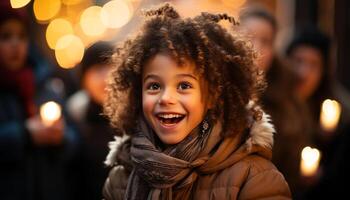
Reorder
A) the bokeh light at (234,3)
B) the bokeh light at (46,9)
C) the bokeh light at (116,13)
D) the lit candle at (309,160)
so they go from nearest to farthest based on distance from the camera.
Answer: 1. the lit candle at (309,160)
2. the bokeh light at (234,3)
3. the bokeh light at (46,9)
4. the bokeh light at (116,13)

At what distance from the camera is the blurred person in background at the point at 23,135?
5.58 m

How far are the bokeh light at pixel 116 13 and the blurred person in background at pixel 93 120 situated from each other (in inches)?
341

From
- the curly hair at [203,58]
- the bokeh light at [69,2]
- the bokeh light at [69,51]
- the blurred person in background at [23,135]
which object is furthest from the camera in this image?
the bokeh light at [69,2]

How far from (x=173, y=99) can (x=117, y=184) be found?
551 mm

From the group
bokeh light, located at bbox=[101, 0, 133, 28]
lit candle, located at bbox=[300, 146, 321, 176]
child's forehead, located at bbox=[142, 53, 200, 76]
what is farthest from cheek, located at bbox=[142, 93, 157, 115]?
bokeh light, located at bbox=[101, 0, 133, 28]

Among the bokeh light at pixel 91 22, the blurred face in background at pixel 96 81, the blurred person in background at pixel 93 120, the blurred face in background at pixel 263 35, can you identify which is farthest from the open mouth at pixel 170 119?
the bokeh light at pixel 91 22

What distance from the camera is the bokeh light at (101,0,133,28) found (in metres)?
15.4

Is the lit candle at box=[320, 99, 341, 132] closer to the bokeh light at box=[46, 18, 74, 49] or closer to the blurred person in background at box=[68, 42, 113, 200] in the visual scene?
the blurred person in background at box=[68, 42, 113, 200]

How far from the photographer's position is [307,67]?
6.82 meters

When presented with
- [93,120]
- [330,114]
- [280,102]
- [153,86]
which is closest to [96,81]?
[93,120]

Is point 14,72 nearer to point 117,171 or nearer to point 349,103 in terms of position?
point 117,171

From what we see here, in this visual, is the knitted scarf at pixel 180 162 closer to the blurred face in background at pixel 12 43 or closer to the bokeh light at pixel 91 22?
the blurred face in background at pixel 12 43

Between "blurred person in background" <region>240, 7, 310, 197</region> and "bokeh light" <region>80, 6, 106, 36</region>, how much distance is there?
27.8ft

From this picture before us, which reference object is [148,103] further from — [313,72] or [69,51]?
[69,51]
